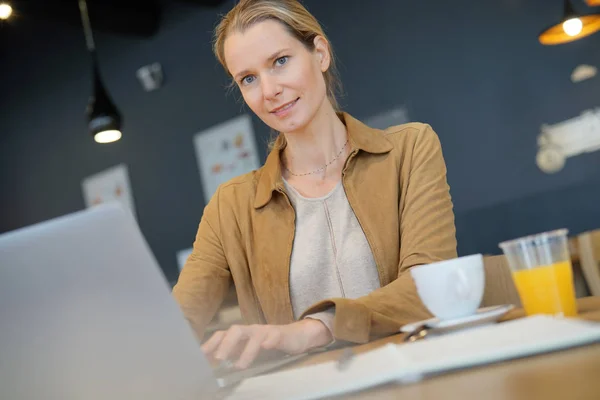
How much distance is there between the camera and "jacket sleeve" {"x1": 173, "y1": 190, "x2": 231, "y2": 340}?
1571 mm

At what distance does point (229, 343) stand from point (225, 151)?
15.5 feet

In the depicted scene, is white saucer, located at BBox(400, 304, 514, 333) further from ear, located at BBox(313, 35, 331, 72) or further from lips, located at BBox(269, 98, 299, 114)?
ear, located at BBox(313, 35, 331, 72)

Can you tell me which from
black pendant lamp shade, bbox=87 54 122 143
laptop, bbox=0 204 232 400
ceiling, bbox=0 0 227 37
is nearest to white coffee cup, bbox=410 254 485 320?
laptop, bbox=0 204 232 400

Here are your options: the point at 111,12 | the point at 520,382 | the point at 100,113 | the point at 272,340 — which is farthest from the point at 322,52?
the point at 111,12

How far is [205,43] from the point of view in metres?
5.70

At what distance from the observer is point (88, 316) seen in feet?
2.03

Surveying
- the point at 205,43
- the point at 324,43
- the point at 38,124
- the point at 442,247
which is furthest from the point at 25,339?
the point at 38,124

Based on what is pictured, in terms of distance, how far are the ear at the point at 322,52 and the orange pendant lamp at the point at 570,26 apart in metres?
2.35

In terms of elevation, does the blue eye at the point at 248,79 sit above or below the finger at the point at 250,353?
above

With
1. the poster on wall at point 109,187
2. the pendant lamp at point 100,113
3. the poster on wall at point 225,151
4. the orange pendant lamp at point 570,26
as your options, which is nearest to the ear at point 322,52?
the orange pendant lamp at point 570,26

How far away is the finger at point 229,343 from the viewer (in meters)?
0.93

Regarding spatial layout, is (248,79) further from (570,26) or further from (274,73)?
(570,26)

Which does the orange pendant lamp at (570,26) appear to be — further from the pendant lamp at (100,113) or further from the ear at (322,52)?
the pendant lamp at (100,113)

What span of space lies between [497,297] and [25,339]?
0.84 meters
